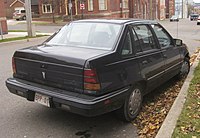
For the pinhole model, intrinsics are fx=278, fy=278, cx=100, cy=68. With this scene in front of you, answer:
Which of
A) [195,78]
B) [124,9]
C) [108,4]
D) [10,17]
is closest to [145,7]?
[124,9]

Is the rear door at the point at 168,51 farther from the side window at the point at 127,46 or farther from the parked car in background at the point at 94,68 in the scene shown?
the side window at the point at 127,46

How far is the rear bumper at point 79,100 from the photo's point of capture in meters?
3.73

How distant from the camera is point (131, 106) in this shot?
4.49 m

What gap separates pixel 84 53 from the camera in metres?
4.09

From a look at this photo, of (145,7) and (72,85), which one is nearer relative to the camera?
(72,85)

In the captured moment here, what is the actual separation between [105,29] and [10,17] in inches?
2602

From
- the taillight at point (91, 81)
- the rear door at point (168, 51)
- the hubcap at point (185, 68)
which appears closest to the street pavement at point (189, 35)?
the hubcap at point (185, 68)

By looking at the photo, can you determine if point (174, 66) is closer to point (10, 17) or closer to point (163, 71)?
point (163, 71)

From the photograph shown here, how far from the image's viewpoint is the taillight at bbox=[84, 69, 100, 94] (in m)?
3.76

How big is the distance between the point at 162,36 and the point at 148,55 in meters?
1.09

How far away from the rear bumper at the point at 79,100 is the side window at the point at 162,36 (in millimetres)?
1847

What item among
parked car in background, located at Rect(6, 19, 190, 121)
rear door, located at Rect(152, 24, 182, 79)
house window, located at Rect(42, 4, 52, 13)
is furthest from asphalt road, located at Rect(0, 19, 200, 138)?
house window, located at Rect(42, 4, 52, 13)

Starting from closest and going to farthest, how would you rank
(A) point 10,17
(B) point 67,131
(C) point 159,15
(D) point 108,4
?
(B) point 67,131 < (D) point 108,4 < (A) point 10,17 < (C) point 159,15

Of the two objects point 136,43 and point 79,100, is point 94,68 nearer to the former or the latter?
point 79,100
